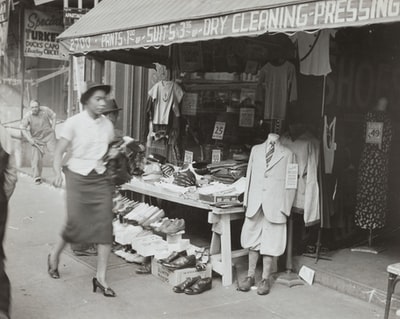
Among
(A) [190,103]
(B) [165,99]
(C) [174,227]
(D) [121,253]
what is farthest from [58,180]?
(A) [190,103]

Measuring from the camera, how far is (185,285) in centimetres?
550

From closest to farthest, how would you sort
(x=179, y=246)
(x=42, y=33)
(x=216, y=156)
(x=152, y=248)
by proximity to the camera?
1. (x=179, y=246)
2. (x=152, y=248)
3. (x=216, y=156)
4. (x=42, y=33)

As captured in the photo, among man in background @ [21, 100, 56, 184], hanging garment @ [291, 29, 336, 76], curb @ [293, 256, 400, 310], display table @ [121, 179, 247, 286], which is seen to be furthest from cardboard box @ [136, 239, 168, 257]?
man in background @ [21, 100, 56, 184]

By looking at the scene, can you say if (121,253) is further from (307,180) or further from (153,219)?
(307,180)

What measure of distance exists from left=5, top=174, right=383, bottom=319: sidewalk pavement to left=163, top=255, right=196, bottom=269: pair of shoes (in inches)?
A: 9.0

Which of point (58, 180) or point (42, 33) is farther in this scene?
point (42, 33)

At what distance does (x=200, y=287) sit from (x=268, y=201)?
1118 mm

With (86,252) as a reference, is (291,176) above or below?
above

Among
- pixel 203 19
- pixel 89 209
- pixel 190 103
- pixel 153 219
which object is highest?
pixel 203 19

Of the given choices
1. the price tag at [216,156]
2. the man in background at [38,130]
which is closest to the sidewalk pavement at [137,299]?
the price tag at [216,156]

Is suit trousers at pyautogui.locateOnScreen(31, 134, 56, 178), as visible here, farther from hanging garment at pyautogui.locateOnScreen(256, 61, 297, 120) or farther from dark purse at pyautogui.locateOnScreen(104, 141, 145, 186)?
dark purse at pyautogui.locateOnScreen(104, 141, 145, 186)

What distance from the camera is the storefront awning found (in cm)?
395

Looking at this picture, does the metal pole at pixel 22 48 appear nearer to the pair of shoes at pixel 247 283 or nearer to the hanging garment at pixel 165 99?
the hanging garment at pixel 165 99

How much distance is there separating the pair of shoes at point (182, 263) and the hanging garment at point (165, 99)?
3327 mm
